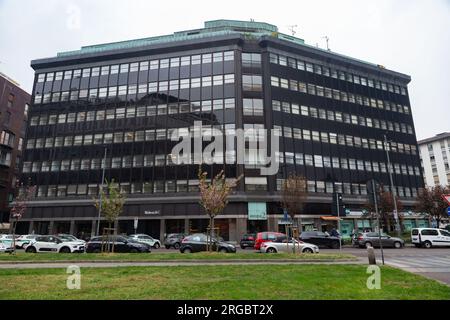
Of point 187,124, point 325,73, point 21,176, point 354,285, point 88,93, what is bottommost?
point 354,285

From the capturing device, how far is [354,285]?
327 inches

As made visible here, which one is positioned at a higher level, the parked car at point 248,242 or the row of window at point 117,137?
the row of window at point 117,137

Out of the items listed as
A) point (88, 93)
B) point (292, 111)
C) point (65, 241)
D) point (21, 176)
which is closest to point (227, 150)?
point (292, 111)

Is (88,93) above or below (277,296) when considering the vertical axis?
above

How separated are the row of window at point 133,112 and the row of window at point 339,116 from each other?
7.85m

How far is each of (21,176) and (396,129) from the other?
203ft

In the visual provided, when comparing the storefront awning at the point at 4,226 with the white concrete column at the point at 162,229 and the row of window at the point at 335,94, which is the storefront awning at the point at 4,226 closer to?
the white concrete column at the point at 162,229

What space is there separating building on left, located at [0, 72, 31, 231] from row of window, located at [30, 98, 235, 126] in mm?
12821

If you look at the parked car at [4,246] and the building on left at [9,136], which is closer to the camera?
the parked car at [4,246]

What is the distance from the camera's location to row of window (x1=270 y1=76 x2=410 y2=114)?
45.7 meters

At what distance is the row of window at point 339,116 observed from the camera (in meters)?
44.5

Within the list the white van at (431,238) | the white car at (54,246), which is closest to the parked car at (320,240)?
the white van at (431,238)

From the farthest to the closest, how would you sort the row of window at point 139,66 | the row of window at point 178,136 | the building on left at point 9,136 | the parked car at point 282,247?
the building on left at point 9,136 → the row of window at point 139,66 → the row of window at point 178,136 → the parked car at point 282,247
